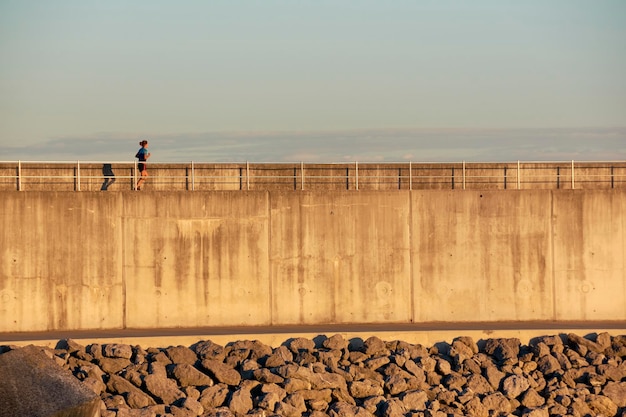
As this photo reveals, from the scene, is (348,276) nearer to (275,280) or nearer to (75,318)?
(275,280)

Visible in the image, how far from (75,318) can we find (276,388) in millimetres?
5165

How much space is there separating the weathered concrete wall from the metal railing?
0.83 m

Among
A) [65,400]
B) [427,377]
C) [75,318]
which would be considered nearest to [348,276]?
[427,377]

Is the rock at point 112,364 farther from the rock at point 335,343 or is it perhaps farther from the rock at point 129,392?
the rock at point 335,343

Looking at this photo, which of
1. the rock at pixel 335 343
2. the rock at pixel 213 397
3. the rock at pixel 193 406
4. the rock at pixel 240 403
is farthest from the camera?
the rock at pixel 335 343

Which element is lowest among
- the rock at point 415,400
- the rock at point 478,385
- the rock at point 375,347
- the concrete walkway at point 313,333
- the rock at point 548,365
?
the rock at point 415,400

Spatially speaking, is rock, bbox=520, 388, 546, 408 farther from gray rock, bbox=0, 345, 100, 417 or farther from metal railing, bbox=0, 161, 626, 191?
gray rock, bbox=0, 345, 100, 417

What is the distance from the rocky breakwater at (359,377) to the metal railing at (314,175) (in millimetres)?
4073

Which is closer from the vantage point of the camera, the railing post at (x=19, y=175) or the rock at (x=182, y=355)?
the rock at (x=182, y=355)

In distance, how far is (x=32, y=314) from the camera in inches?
869

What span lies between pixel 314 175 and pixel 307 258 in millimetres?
2066

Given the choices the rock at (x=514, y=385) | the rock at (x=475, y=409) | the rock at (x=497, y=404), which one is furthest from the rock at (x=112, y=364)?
the rock at (x=514, y=385)

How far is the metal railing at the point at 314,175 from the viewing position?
23.3m

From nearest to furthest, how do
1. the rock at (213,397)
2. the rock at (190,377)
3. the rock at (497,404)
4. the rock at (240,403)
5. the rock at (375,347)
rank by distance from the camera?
the rock at (240,403) → the rock at (213,397) → the rock at (497,404) → the rock at (190,377) → the rock at (375,347)
